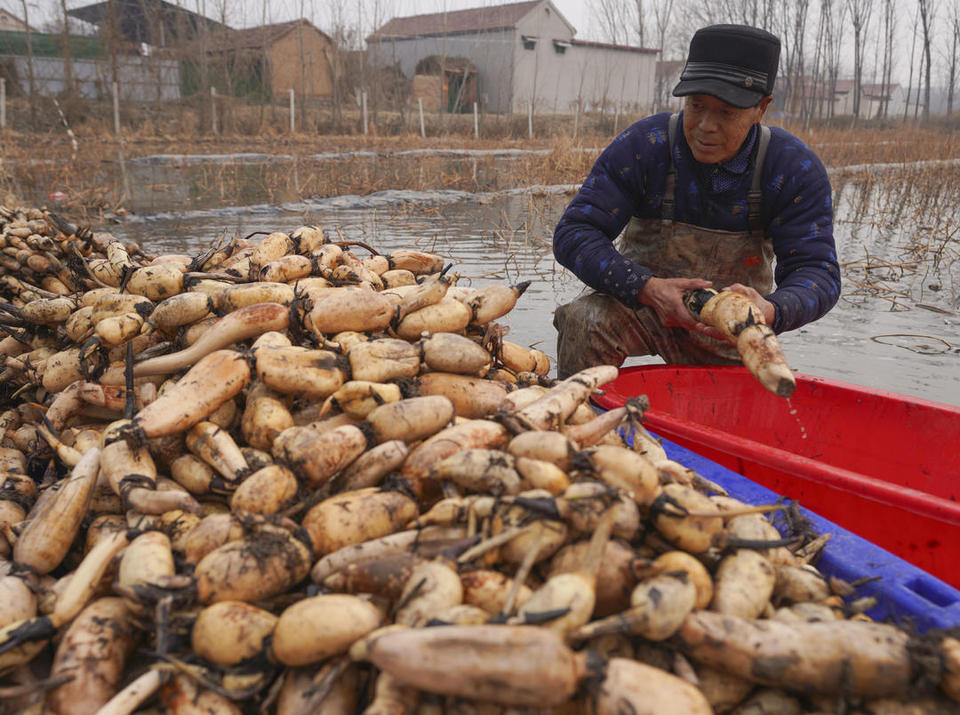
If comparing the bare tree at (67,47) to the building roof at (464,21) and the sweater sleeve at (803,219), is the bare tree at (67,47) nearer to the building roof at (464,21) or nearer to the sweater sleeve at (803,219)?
the building roof at (464,21)

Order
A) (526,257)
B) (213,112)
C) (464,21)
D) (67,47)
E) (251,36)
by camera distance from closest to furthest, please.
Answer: (526,257), (67,47), (213,112), (251,36), (464,21)

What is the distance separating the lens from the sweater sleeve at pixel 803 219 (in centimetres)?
272

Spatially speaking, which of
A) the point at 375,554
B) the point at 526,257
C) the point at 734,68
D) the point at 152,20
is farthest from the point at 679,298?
the point at 152,20

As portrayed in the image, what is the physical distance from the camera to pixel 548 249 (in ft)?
21.0

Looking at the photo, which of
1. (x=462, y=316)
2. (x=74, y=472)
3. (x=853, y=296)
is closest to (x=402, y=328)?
(x=462, y=316)

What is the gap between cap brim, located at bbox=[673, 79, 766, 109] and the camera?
8.16ft

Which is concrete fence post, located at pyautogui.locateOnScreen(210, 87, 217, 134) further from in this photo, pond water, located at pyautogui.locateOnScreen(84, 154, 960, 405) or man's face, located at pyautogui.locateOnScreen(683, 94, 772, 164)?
man's face, located at pyautogui.locateOnScreen(683, 94, 772, 164)

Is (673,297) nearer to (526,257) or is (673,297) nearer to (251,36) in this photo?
(526,257)

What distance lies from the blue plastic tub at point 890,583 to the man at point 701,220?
1.04 meters

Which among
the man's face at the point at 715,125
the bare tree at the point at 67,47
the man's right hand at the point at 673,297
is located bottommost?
the man's right hand at the point at 673,297

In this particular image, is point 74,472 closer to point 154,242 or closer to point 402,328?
point 402,328

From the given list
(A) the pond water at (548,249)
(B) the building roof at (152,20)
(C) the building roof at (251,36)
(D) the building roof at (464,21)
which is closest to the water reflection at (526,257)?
(A) the pond water at (548,249)

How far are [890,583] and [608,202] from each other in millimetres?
1985

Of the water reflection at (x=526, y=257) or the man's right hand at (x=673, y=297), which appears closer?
the man's right hand at (x=673, y=297)
